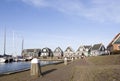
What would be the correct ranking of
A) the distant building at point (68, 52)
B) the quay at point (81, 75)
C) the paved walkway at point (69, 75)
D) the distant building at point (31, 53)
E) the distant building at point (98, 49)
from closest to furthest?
the quay at point (81, 75)
the paved walkway at point (69, 75)
the distant building at point (98, 49)
the distant building at point (68, 52)
the distant building at point (31, 53)

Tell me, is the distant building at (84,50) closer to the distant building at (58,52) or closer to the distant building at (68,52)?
the distant building at (68,52)

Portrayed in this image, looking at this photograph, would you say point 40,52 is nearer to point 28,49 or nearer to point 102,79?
point 28,49

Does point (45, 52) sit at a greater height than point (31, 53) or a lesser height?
greater

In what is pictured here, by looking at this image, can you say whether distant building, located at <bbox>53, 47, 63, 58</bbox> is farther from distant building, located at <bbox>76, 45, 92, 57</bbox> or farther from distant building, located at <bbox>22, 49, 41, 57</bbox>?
distant building, located at <bbox>76, 45, 92, 57</bbox>

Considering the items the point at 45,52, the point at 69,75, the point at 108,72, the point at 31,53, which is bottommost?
the point at 69,75

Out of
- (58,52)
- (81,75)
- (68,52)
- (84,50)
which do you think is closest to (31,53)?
(58,52)

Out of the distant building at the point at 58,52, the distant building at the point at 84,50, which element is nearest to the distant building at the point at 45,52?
the distant building at the point at 58,52

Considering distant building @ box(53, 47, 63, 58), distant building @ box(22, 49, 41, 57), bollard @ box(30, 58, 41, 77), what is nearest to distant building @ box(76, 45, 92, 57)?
distant building @ box(53, 47, 63, 58)

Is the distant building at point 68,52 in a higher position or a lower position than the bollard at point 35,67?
higher

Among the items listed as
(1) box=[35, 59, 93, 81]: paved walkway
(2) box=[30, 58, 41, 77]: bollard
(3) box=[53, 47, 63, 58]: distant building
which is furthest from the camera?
(3) box=[53, 47, 63, 58]: distant building

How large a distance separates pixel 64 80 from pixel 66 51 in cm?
16198

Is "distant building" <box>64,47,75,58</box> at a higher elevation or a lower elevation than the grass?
higher

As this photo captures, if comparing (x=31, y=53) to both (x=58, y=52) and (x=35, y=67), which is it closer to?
(x=58, y=52)

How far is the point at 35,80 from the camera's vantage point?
18.5 meters
